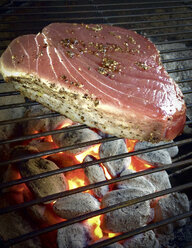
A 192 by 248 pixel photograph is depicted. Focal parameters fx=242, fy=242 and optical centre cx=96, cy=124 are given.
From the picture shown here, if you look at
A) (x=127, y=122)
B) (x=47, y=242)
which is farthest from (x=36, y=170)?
(x=127, y=122)

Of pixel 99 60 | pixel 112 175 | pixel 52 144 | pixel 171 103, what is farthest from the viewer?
pixel 52 144

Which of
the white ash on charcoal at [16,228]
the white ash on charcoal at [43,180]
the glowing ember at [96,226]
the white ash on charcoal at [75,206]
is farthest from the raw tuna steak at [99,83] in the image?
the white ash on charcoal at [16,228]

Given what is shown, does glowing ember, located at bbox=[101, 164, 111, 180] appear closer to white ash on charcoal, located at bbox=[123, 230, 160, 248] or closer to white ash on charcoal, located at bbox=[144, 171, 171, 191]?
white ash on charcoal, located at bbox=[144, 171, 171, 191]

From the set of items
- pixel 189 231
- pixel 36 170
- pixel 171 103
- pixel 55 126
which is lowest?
pixel 189 231

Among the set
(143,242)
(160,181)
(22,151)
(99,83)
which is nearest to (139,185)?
(160,181)

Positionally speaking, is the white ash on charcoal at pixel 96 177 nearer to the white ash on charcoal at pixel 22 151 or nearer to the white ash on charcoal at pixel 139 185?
the white ash on charcoal at pixel 139 185

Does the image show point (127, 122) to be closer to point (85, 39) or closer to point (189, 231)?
point (85, 39)

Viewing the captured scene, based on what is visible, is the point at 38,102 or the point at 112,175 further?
the point at 112,175

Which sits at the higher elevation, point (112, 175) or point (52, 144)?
point (52, 144)
